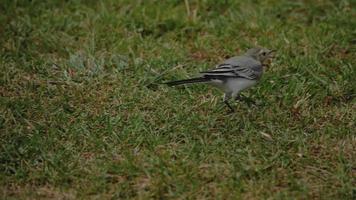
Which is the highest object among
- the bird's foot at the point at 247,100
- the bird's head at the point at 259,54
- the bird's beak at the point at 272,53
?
the bird's head at the point at 259,54

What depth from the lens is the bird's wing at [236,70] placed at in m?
6.73

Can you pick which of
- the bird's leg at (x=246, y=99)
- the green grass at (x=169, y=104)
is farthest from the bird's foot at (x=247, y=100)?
the green grass at (x=169, y=104)

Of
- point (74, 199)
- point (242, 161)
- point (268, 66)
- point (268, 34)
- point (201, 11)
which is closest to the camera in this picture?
point (74, 199)

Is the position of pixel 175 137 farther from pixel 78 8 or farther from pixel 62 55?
pixel 78 8

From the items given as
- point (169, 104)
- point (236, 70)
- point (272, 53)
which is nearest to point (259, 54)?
point (272, 53)

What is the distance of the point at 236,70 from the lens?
6.86 metres

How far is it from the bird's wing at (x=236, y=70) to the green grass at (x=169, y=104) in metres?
0.42

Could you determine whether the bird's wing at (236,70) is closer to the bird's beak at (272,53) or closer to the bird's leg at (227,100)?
the bird's leg at (227,100)

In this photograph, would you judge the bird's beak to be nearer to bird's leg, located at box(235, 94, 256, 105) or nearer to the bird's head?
the bird's head

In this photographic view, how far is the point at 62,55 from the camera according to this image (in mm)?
8289

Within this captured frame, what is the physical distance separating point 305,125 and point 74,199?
2470 millimetres

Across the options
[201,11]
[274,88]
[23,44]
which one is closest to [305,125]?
[274,88]

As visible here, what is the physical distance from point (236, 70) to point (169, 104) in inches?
31.8

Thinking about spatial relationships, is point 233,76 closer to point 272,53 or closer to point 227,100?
point 227,100
